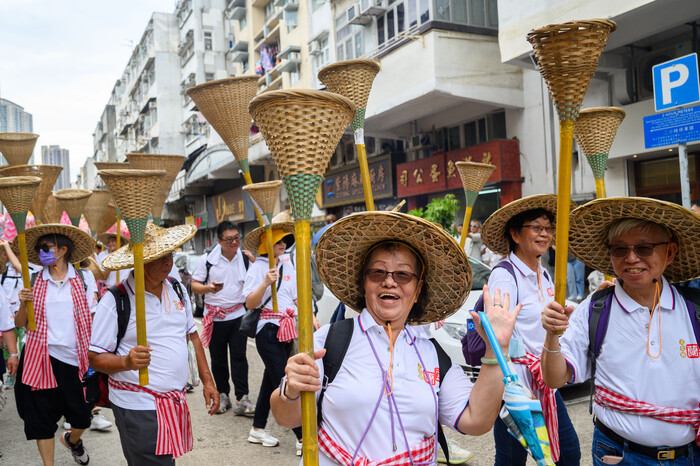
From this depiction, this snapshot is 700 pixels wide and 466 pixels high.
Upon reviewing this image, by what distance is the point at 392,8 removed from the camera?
15867 mm

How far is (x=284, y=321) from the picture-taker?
5527mm

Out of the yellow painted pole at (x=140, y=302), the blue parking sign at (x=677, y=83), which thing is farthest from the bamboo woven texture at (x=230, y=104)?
the blue parking sign at (x=677, y=83)

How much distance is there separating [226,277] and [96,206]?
3225 millimetres

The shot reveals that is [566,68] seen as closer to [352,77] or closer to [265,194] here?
[352,77]

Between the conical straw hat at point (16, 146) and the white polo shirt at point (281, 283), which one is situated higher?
the conical straw hat at point (16, 146)

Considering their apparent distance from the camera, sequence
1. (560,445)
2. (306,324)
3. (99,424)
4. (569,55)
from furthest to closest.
Answer: 1. (99,424)
2. (560,445)
3. (569,55)
4. (306,324)

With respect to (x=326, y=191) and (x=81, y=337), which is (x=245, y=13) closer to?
(x=326, y=191)

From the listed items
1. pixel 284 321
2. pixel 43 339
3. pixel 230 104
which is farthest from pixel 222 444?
pixel 230 104

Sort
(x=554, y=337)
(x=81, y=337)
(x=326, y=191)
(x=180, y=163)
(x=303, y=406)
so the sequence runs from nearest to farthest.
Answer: (x=303, y=406) < (x=554, y=337) < (x=81, y=337) < (x=180, y=163) < (x=326, y=191)

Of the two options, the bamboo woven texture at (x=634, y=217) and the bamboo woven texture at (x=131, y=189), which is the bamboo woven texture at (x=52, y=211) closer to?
the bamboo woven texture at (x=131, y=189)

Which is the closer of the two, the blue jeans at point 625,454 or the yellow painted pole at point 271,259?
the blue jeans at point 625,454

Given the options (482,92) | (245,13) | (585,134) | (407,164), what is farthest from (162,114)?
(585,134)

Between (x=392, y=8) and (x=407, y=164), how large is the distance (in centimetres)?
451

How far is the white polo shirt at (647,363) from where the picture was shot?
7.86 feet
